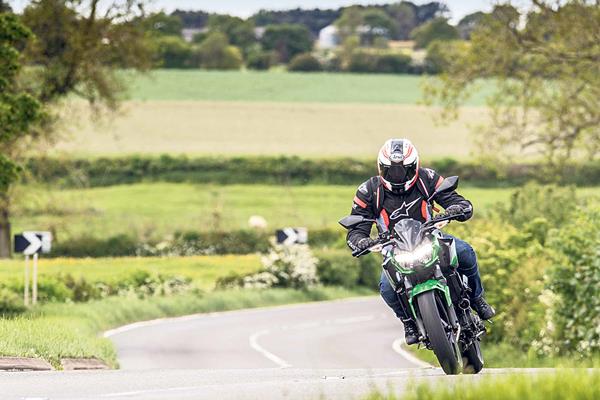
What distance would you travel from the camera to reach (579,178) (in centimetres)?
7569

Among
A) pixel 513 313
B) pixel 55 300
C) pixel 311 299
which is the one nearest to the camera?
pixel 513 313

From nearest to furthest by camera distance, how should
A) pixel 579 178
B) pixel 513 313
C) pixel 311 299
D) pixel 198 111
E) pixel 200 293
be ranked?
pixel 513 313 < pixel 200 293 < pixel 311 299 < pixel 579 178 < pixel 198 111

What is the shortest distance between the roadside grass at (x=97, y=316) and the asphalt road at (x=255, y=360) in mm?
726

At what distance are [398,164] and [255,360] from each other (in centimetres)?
1654

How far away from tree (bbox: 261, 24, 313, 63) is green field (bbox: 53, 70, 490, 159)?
18105mm

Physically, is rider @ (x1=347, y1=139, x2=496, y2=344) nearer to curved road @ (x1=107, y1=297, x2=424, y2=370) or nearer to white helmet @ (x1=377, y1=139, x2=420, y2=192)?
white helmet @ (x1=377, y1=139, x2=420, y2=192)

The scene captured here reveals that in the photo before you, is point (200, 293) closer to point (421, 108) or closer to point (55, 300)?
point (55, 300)

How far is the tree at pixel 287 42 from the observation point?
447 feet

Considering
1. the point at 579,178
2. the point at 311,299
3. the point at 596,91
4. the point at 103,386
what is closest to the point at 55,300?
the point at 311,299

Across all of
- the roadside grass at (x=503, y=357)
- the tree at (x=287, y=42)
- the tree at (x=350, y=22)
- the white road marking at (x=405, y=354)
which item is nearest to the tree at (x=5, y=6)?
the white road marking at (x=405, y=354)

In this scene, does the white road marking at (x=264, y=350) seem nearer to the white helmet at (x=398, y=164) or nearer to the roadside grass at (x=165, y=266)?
the roadside grass at (x=165, y=266)

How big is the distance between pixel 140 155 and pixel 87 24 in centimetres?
2851

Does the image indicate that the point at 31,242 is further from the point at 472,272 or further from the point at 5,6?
the point at 472,272

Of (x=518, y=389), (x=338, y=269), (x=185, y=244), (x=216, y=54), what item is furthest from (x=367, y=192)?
(x=216, y=54)
